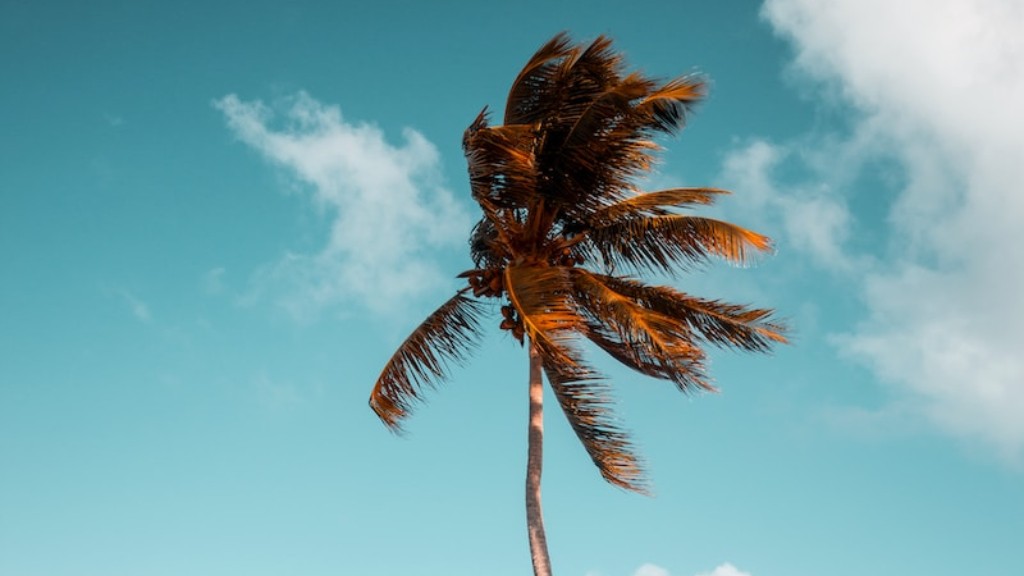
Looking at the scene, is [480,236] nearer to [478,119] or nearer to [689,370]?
[478,119]

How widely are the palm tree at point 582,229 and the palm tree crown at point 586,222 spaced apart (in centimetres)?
2

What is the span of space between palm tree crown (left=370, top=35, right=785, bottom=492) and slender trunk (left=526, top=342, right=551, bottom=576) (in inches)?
21.3

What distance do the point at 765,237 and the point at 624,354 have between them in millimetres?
2790

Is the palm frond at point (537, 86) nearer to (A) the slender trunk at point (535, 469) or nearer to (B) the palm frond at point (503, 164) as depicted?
(B) the palm frond at point (503, 164)

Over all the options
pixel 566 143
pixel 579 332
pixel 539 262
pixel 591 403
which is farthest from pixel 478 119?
pixel 591 403

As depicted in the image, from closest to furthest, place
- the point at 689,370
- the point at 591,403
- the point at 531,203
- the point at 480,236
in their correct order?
the point at 689,370, the point at 591,403, the point at 531,203, the point at 480,236

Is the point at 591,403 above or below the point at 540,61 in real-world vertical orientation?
below

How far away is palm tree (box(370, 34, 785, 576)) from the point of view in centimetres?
1485

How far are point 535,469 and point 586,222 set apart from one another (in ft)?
12.6

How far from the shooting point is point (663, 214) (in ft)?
51.5

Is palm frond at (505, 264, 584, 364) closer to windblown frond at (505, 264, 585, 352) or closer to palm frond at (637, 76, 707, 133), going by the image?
windblown frond at (505, 264, 585, 352)

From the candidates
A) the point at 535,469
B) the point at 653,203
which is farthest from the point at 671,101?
the point at 535,469

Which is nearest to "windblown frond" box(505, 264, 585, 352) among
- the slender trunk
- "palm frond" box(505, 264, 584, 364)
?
"palm frond" box(505, 264, 584, 364)

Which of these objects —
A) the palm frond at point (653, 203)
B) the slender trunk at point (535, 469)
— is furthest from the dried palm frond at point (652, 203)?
the slender trunk at point (535, 469)
